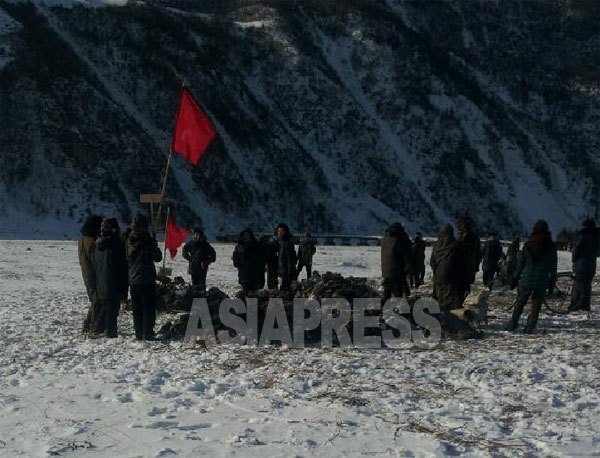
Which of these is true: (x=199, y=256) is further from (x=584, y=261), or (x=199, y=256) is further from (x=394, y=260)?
(x=584, y=261)

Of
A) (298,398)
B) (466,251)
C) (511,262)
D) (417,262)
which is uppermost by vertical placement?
(466,251)

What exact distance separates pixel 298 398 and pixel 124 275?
4336 millimetres

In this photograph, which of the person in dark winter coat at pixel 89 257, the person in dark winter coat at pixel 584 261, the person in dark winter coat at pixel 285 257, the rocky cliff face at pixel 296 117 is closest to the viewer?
the person in dark winter coat at pixel 89 257

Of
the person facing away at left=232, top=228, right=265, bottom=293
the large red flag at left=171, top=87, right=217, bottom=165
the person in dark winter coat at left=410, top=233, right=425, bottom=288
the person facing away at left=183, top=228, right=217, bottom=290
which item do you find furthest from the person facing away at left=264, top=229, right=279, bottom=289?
the person in dark winter coat at left=410, top=233, right=425, bottom=288

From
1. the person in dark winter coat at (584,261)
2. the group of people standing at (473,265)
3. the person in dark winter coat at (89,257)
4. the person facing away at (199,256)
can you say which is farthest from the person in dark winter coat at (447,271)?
the person facing away at (199,256)

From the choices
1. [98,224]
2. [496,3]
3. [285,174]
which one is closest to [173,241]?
[98,224]

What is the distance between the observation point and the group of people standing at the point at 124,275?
9.80m

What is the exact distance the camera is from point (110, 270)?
9938mm

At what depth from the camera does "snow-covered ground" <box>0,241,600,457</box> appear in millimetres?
5402

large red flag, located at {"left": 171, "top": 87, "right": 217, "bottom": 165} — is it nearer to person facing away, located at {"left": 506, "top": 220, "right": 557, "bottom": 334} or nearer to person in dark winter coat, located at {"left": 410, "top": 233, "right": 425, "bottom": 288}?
person facing away, located at {"left": 506, "top": 220, "right": 557, "bottom": 334}

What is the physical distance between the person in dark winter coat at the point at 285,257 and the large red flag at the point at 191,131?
2.40 meters

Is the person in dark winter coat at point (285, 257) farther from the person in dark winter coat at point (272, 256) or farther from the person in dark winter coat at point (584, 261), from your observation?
the person in dark winter coat at point (584, 261)

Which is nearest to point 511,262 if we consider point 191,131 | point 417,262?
point 417,262

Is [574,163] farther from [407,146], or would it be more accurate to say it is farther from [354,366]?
[354,366]
